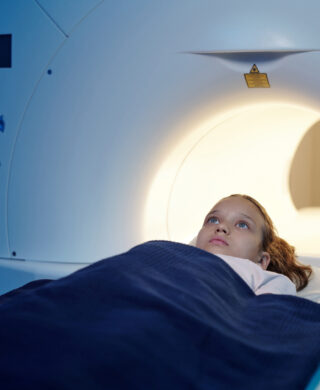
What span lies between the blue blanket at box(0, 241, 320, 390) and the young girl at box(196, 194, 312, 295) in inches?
10.8

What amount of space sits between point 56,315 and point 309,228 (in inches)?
61.5

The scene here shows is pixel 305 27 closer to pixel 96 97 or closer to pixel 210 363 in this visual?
pixel 96 97

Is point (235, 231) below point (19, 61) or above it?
below

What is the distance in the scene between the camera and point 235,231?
1648 mm

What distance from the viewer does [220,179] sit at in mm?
2234

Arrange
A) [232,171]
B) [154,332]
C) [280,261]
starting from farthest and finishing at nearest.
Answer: [232,171], [280,261], [154,332]

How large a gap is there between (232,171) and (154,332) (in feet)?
4.37

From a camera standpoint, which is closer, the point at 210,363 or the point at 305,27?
the point at 210,363

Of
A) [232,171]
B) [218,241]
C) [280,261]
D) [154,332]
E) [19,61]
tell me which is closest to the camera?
[154,332]

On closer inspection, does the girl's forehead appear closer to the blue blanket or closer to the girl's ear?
the girl's ear

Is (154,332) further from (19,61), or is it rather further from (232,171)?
(232,171)

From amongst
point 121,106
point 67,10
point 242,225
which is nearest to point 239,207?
point 242,225

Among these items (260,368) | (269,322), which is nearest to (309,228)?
(269,322)

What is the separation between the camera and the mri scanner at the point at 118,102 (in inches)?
63.5
